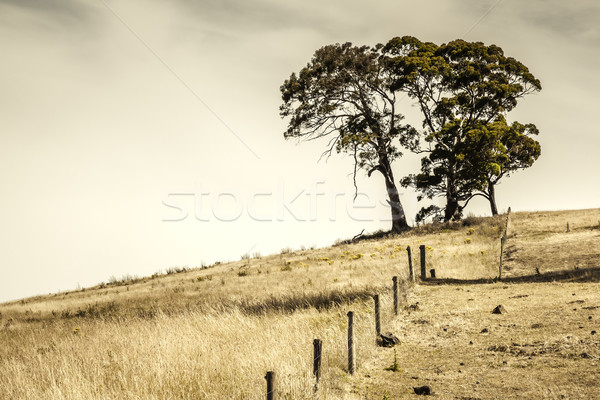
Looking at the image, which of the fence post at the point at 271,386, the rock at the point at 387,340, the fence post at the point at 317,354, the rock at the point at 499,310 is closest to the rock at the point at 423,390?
the fence post at the point at 317,354

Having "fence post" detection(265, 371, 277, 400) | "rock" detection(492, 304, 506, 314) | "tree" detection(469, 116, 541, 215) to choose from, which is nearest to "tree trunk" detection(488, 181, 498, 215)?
"tree" detection(469, 116, 541, 215)

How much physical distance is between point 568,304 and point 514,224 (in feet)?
55.9

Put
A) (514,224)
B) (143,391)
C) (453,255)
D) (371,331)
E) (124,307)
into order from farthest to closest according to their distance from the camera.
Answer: (514,224) < (453,255) < (124,307) < (371,331) < (143,391)

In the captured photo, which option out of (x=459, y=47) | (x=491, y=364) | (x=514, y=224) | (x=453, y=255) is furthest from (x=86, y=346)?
(x=459, y=47)

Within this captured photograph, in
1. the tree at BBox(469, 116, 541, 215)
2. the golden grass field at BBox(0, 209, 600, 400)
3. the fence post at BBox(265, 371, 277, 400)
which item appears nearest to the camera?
the fence post at BBox(265, 371, 277, 400)

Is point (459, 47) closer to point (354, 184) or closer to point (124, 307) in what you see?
point (354, 184)

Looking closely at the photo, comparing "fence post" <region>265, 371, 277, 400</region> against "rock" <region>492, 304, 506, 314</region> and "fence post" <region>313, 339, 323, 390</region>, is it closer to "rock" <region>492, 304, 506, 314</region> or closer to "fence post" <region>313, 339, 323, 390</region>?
"fence post" <region>313, 339, 323, 390</region>

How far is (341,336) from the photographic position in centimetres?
959

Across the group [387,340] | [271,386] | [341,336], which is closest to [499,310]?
[387,340]

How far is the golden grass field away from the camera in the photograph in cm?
757

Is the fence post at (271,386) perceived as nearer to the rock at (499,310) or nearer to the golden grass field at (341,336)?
the golden grass field at (341,336)

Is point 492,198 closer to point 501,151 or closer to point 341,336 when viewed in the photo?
point 501,151

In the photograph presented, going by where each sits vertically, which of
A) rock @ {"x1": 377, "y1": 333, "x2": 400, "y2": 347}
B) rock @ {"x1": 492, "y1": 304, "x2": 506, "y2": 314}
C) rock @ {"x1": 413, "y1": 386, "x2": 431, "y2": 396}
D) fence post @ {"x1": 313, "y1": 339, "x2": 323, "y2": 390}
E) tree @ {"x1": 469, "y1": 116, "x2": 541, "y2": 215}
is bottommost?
rock @ {"x1": 413, "y1": 386, "x2": 431, "y2": 396}

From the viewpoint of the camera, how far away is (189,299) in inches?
748
